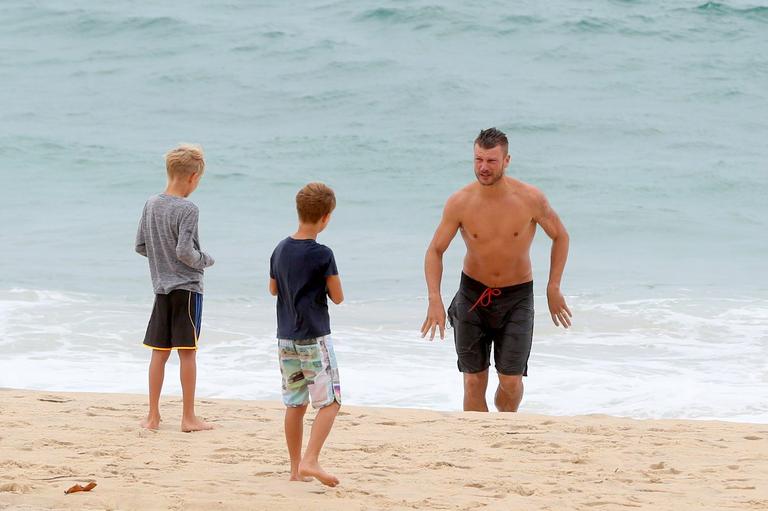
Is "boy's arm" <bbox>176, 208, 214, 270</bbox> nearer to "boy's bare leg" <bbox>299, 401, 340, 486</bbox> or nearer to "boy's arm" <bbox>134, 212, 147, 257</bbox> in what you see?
"boy's arm" <bbox>134, 212, 147, 257</bbox>

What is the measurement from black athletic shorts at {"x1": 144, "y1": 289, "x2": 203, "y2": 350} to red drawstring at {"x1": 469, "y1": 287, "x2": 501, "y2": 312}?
1.71 m

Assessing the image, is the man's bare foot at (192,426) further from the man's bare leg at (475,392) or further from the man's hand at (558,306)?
the man's hand at (558,306)

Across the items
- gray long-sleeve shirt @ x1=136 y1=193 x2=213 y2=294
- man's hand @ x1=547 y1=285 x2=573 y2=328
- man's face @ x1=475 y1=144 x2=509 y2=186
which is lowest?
man's hand @ x1=547 y1=285 x2=573 y2=328

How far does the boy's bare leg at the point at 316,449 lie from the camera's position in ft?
14.0

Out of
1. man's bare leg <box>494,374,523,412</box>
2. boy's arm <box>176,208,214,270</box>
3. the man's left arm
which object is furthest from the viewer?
man's bare leg <box>494,374,523,412</box>

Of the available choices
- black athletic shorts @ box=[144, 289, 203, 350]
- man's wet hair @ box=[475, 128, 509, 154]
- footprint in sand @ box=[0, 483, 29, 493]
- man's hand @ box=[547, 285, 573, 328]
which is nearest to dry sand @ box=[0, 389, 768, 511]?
footprint in sand @ box=[0, 483, 29, 493]

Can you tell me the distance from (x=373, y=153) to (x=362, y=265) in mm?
6798

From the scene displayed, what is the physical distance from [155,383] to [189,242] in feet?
2.59

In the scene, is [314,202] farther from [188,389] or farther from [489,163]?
[489,163]

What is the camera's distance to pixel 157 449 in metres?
4.99

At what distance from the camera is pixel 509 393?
6410 millimetres

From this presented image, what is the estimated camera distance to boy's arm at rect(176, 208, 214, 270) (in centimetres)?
520

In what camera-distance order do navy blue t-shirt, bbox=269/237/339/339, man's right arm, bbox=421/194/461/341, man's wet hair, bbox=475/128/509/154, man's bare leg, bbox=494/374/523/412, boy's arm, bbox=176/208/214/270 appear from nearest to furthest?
navy blue t-shirt, bbox=269/237/339/339
boy's arm, bbox=176/208/214/270
man's wet hair, bbox=475/128/509/154
man's right arm, bbox=421/194/461/341
man's bare leg, bbox=494/374/523/412

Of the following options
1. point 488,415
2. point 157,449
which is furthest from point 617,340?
point 157,449
